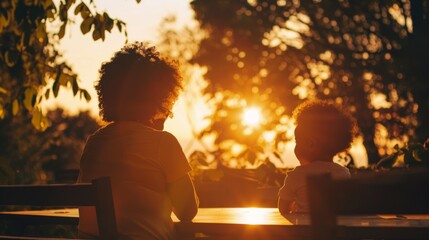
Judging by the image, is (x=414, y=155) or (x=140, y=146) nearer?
(x=140, y=146)

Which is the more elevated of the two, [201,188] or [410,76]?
[410,76]

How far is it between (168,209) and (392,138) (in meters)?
16.2

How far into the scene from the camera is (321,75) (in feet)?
67.8

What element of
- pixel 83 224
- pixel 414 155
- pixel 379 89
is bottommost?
pixel 83 224

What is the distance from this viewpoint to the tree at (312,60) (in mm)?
17500

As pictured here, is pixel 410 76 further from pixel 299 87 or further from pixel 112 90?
pixel 112 90

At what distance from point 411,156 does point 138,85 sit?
8.86ft

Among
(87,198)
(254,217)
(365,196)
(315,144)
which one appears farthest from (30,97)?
(365,196)

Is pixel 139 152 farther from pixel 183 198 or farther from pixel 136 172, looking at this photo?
pixel 183 198

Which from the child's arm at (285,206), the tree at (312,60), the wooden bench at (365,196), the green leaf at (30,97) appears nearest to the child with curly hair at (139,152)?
the child's arm at (285,206)

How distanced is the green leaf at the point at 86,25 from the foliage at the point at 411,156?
8.28ft

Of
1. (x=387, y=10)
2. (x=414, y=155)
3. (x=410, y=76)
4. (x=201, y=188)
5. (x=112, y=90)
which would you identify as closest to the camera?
(x=112, y=90)

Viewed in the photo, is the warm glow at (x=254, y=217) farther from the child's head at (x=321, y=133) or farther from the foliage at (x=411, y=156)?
the foliage at (x=411, y=156)

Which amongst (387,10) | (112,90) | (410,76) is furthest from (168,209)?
(387,10)
